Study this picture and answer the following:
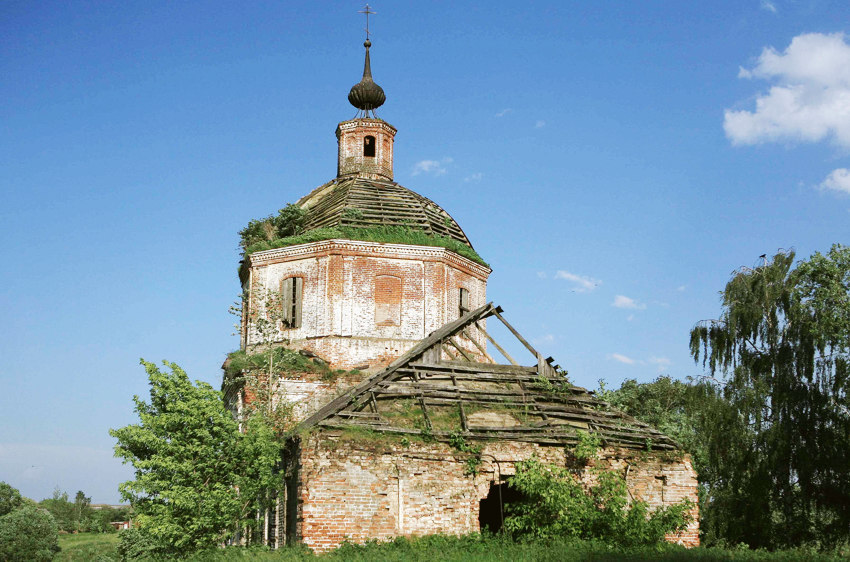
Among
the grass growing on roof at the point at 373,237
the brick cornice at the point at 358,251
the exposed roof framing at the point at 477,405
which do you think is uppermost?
the grass growing on roof at the point at 373,237

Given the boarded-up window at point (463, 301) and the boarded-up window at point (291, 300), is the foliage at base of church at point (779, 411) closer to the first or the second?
the boarded-up window at point (463, 301)

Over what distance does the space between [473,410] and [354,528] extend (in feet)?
11.9

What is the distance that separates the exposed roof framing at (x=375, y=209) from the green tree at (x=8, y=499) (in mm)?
30350

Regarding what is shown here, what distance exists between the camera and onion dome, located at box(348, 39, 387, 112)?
27828mm

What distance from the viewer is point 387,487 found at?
15398mm

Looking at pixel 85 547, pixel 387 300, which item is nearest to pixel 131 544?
pixel 387 300

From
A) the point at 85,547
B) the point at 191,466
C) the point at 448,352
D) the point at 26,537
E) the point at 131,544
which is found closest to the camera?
→ the point at 191,466

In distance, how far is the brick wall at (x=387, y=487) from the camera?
14.9m

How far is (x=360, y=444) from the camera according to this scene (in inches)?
606

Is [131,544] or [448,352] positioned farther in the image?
[131,544]

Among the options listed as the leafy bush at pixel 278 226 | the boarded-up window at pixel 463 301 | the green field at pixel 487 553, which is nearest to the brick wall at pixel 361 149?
the leafy bush at pixel 278 226

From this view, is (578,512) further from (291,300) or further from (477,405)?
(291,300)

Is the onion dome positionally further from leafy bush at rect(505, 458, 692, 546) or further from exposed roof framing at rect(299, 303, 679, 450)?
leafy bush at rect(505, 458, 692, 546)

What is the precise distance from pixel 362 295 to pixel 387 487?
289 inches
